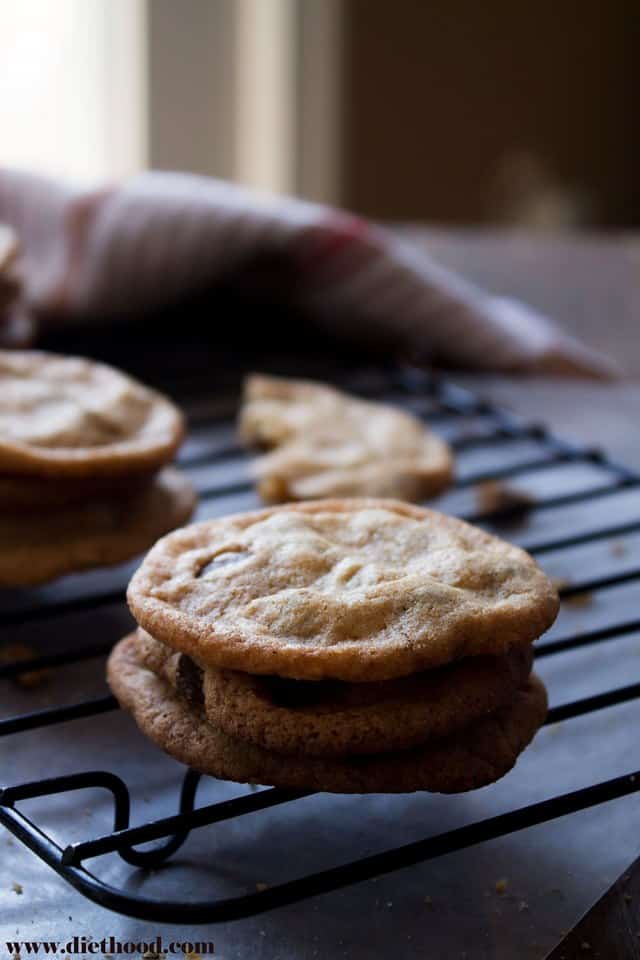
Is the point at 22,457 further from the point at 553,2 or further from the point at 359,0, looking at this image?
the point at 553,2

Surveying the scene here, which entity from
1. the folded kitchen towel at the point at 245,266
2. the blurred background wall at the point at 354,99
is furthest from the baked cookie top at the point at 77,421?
the blurred background wall at the point at 354,99

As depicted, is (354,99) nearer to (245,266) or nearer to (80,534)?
(245,266)

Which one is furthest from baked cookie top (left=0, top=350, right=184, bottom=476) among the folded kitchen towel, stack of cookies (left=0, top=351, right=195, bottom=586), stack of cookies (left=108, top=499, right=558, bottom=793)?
the folded kitchen towel

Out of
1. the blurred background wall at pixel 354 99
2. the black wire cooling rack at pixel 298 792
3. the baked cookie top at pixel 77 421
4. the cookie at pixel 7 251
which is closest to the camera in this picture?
the black wire cooling rack at pixel 298 792

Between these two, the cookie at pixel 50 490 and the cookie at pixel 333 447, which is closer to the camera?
the cookie at pixel 50 490

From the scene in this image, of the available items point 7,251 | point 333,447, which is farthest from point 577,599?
point 7,251

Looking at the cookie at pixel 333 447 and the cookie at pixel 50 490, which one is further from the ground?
the cookie at pixel 50 490

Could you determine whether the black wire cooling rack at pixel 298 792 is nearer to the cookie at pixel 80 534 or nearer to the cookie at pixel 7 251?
the cookie at pixel 80 534
